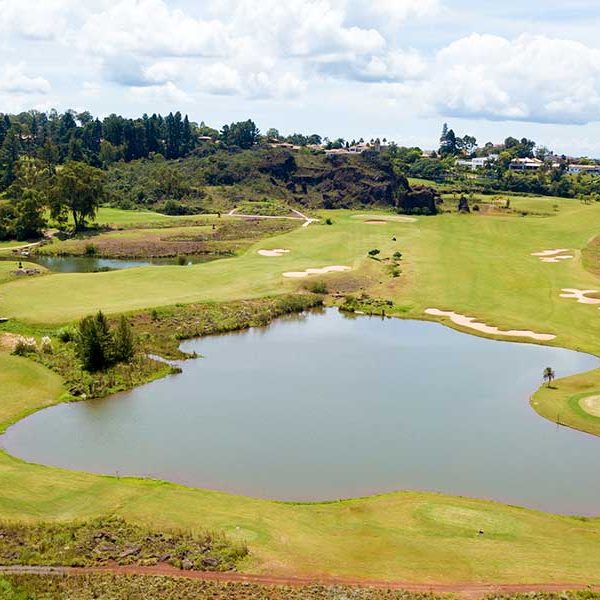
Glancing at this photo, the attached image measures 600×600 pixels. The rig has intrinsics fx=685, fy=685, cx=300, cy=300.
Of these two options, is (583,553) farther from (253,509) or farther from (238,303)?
(238,303)

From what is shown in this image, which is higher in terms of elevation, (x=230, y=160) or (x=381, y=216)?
(x=230, y=160)

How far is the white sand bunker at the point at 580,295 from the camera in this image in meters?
65.3

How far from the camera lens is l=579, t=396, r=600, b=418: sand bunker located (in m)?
39.8

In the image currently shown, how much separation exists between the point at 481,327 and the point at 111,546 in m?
40.4

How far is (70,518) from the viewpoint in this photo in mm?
27344

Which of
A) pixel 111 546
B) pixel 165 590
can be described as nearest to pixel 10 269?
pixel 111 546

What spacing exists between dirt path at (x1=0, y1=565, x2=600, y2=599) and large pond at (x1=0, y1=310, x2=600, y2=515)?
23.4 ft

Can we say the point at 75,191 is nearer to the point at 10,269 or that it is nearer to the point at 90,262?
the point at 90,262

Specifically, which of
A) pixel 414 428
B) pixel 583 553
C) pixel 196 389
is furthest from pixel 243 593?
pixel 196 389

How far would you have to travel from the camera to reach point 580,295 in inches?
2657

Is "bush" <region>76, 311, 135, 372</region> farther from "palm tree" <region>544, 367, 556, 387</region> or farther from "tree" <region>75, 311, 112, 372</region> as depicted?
"palm tree" <region>544, 367, 556, 387</region>

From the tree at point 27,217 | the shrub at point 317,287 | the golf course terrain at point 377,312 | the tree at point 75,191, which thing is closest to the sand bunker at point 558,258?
the golf course terrain at point 377,312

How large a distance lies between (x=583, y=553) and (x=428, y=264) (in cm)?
5689

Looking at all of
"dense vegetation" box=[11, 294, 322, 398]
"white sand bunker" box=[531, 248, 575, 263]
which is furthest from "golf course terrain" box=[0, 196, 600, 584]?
"dense vegetation" box=[11, 294, 322, 398]
